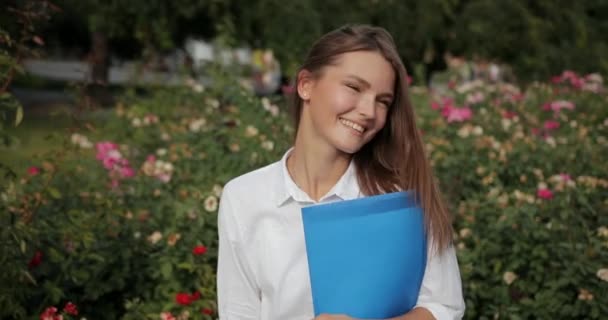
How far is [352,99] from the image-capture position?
65.5 inches

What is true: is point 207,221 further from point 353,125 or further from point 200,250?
point 353,125

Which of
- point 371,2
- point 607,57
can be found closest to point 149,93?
point 371,2

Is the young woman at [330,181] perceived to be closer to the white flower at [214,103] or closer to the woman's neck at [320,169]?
the woman's neck at [320,169]

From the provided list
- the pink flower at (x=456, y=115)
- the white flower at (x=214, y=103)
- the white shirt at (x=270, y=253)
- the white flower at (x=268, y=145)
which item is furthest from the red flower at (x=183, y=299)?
the pink flower at (x=456, y=115)

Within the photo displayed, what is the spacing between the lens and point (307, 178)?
177cm

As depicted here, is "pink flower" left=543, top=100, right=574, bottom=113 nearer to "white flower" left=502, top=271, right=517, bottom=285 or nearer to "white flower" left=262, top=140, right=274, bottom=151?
"white flower" left=262, top=140, right=274, bottom=151

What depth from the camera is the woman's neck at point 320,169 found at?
176cm

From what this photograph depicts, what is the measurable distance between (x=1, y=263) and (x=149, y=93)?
12.9ft

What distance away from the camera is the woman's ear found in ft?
5.82

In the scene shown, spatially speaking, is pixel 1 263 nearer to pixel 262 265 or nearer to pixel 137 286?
pixel 137 286

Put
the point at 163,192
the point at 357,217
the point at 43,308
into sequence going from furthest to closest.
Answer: the point at 163,192, the point at 43,308, the point at 357,217

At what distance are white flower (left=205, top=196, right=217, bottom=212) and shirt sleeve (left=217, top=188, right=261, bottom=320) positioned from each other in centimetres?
124

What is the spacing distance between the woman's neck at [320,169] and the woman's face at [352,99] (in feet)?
0.07

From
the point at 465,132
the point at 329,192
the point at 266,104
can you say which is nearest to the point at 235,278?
the point at 329,192
